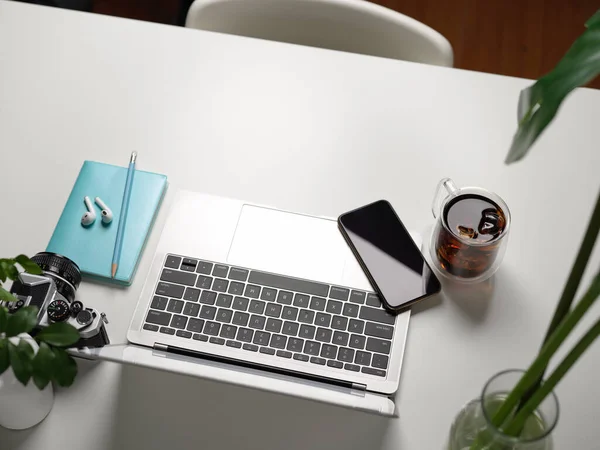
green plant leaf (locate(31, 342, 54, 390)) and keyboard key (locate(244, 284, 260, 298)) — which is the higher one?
keyboard key (locate(244, 284, 260, 298))

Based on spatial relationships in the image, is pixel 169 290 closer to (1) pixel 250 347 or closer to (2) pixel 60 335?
(1) pixel 250 347

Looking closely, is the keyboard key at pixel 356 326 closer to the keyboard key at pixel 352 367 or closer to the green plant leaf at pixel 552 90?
the keyboard key at pixel 352 367

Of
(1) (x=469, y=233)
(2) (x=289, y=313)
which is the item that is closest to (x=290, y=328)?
(2) (x=289, y=313)

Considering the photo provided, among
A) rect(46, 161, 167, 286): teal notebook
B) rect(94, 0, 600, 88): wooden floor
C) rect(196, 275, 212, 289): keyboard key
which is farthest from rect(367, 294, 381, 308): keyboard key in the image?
rect(94, 0, 600, 88): wooden floor

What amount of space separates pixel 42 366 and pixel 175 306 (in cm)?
28

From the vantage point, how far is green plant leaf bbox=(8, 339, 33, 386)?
0.60 metres

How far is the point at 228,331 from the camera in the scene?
0.86m

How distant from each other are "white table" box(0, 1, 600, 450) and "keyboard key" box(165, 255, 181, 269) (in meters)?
0.03

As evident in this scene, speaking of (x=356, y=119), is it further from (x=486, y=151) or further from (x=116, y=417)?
(x=116, y=417)

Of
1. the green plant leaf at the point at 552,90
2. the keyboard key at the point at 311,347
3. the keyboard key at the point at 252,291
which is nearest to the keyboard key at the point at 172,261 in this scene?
the keyboard key at the point at 252,291

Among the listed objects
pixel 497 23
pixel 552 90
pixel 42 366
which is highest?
pixel 497 23

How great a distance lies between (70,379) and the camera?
0.62 metres

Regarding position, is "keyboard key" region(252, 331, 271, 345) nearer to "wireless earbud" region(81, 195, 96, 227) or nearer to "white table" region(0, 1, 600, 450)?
"white table" region(0, 1, 600, 450)

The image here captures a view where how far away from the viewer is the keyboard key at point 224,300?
0.87 meters
